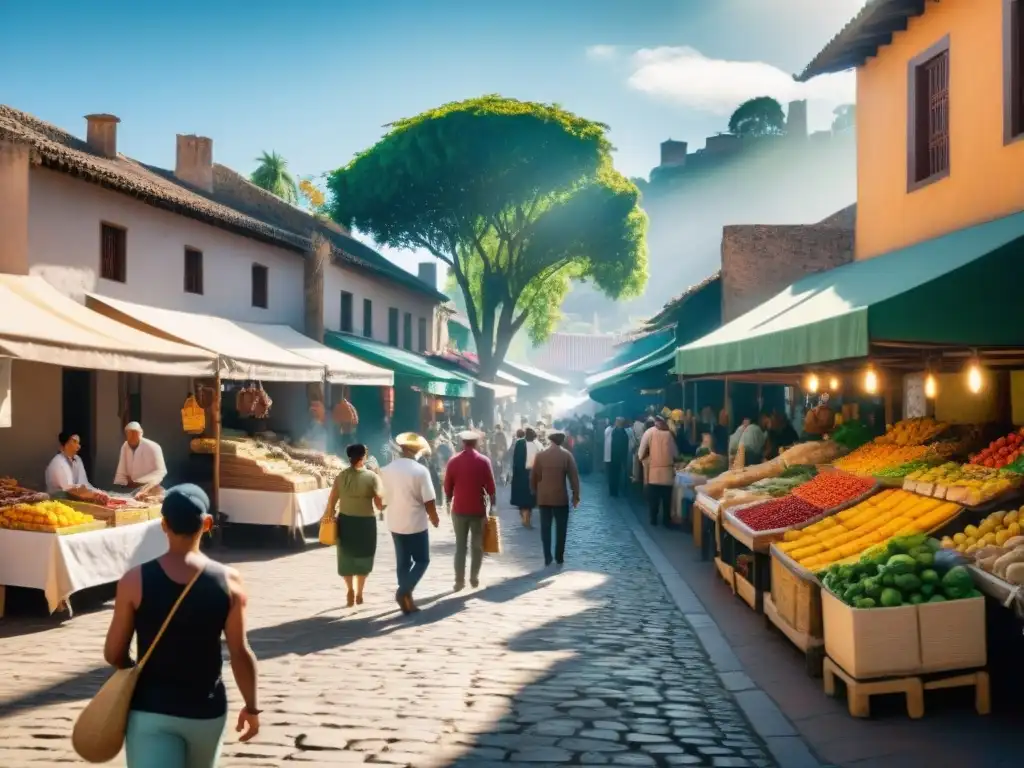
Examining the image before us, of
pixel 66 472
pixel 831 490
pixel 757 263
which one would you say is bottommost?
pixel 831 490

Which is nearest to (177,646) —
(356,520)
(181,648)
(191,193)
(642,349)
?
(181,648)

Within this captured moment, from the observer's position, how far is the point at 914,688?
679 cm

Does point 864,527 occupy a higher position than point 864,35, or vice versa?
point 864,35

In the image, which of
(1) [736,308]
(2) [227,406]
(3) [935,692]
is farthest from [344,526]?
(1) [736,308]

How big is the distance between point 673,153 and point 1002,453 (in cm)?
9672

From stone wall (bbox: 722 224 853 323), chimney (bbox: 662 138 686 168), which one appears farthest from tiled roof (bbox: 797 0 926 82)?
chimney (bbox: 662 138 686 168)

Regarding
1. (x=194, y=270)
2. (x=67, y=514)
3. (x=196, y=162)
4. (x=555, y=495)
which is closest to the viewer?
(x=67, y=514)

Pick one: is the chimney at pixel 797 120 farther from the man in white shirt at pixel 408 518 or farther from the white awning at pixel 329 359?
the man in white shirt at pixel 408 518

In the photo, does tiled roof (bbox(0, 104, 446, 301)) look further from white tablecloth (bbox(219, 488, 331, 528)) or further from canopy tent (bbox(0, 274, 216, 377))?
white tablecloth (bbox(219, 488, 331, 528))

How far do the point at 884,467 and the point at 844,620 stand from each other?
416cm

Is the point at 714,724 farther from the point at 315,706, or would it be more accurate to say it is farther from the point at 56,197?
the point at 56,197

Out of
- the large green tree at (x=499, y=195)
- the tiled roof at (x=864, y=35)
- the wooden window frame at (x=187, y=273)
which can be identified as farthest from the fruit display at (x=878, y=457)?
the large green tree at (x=499, y=195)

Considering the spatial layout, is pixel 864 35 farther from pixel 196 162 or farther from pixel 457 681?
pixel 196 162

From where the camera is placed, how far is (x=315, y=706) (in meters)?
6.99
